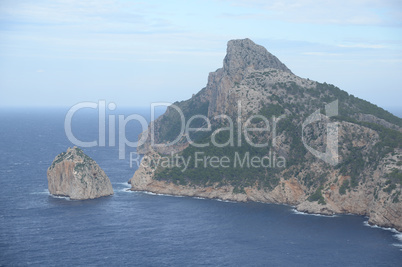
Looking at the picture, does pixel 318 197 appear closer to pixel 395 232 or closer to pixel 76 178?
pixel 395 232

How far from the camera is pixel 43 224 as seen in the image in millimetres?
104438

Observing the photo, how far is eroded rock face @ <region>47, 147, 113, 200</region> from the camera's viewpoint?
411ft

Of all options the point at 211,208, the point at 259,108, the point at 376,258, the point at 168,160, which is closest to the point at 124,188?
the point at 168,160

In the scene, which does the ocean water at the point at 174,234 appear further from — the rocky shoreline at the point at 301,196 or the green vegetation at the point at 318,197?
the green vegetation at the point at 318,197

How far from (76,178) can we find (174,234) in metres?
35.6

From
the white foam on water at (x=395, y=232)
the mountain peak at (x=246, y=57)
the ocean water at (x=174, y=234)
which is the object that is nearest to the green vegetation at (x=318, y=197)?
the ocean water at (x=174, y=234)

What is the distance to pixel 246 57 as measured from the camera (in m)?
174

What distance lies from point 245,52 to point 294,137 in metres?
47.7

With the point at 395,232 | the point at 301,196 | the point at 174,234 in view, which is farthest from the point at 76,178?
the point at 395,232

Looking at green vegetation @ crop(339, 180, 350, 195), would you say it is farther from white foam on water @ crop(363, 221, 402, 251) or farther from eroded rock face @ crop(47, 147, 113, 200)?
eroded rock face @ crop(47, 147, 113, 200)

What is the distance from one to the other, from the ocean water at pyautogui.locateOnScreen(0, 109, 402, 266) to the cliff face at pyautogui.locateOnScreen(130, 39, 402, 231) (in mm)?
4115

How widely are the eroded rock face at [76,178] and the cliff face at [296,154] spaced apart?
36.6 feet

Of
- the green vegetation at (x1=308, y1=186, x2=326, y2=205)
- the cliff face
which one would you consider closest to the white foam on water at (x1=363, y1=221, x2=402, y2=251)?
the cliff face

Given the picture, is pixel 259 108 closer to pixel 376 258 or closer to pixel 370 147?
pixel 370 147
